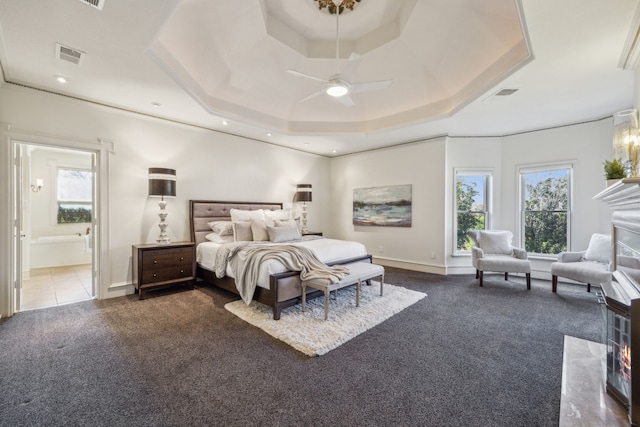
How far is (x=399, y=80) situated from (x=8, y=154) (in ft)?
17.4

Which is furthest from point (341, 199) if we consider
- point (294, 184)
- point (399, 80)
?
point (399, 80)

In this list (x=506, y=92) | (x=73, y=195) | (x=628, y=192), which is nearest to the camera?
(x=628, y=192)

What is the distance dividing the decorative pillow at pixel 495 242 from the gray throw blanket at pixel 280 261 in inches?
118

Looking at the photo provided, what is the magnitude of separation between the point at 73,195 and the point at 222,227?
4652mm

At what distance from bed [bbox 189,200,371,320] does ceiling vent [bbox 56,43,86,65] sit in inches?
95.0

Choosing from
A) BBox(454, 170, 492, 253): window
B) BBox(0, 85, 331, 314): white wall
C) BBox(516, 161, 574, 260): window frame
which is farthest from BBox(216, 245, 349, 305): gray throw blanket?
BBox(516, 161, 574, 260): window frame

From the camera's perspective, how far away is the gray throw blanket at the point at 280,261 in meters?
3.32

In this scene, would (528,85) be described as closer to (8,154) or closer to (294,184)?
(294,184)

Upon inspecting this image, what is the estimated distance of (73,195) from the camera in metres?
6.58

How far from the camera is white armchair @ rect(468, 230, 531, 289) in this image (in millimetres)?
4395

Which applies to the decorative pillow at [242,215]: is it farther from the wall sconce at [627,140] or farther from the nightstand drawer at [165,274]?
the wall sconce at [627,140]

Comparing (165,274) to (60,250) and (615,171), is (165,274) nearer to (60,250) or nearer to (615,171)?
(60,250)

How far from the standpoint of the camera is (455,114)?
4.32 metres

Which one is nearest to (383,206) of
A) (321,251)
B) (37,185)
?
(321,251)
